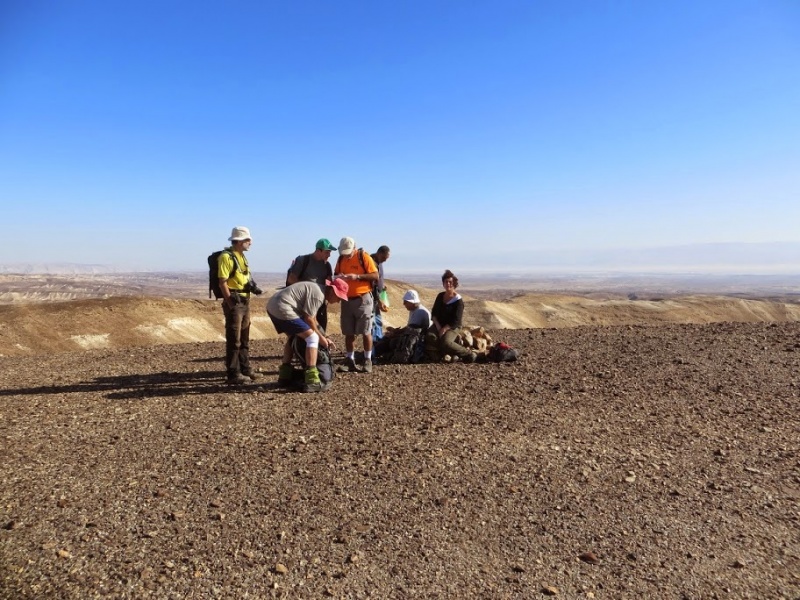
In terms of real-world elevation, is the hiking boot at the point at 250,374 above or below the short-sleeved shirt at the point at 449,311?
below

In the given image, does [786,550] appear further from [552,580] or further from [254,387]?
[254,387]

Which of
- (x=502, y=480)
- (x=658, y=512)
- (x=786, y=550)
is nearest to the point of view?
(x=786, y=550)

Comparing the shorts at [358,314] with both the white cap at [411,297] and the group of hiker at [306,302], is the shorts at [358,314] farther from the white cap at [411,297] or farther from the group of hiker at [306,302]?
the white cap at [411,297]

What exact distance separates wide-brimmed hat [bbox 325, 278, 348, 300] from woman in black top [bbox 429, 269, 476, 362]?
6.66ft

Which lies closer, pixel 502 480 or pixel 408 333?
pixel 502 480

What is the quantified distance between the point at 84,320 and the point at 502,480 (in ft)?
73.9

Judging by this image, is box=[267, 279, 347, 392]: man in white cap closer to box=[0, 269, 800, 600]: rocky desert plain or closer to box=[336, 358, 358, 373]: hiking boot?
box=[0, 269, 800, 600]: rocky desert plain

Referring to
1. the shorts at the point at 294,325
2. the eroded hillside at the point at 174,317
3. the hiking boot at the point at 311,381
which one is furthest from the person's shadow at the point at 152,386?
the eroded hillside at the point at 174,317

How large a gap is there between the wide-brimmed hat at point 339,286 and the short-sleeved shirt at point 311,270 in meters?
0.34

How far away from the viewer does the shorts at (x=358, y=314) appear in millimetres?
7871

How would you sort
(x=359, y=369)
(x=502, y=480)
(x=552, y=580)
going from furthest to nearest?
(x=359, y=369) → (x=502, y=480) → (x=552, y=580)

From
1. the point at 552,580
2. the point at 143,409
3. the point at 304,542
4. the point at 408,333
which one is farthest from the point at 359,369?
the point at 552,580

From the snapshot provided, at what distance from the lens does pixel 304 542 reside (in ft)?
11.6

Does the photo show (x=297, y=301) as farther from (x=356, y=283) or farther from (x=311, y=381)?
(x=356, y=283)
